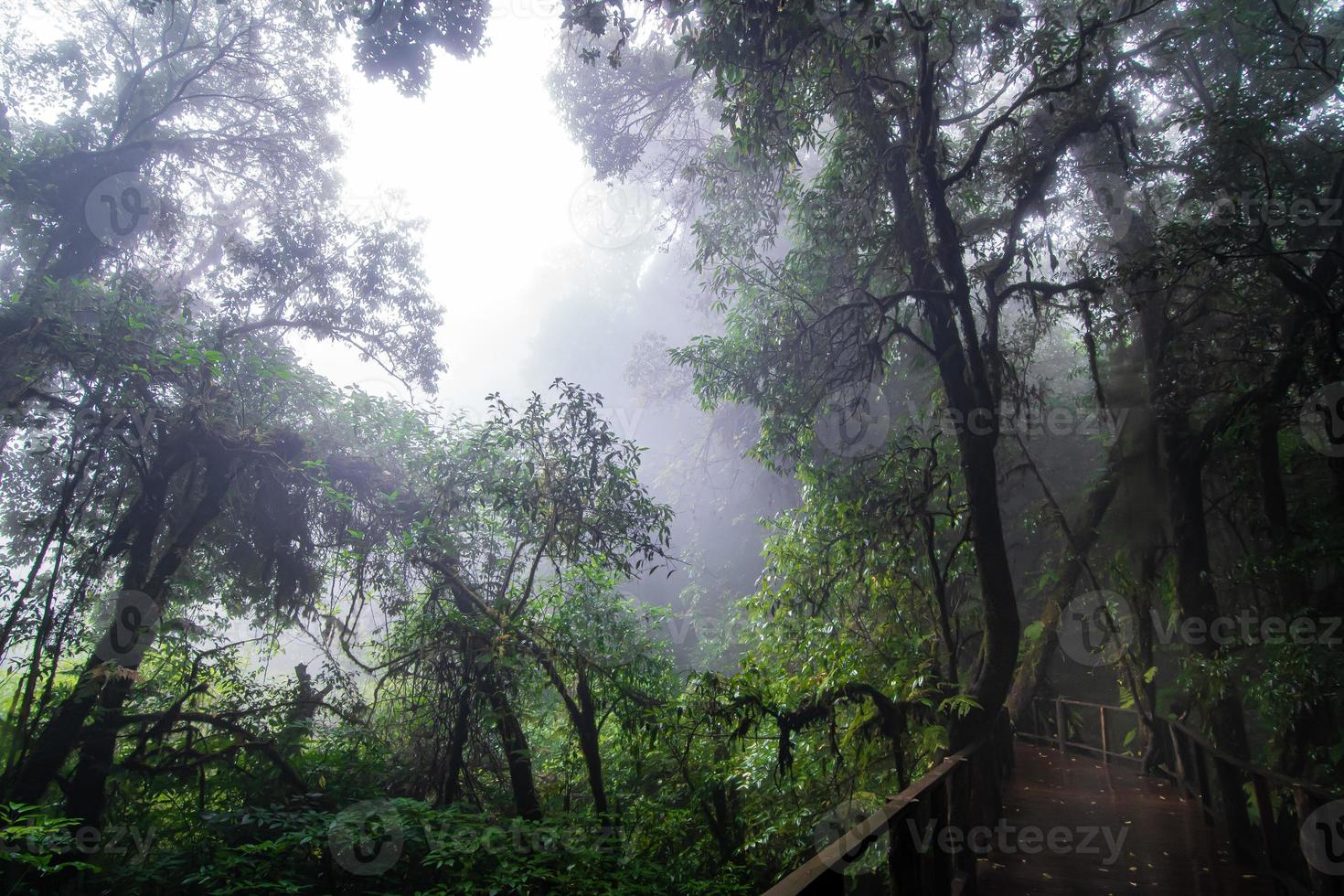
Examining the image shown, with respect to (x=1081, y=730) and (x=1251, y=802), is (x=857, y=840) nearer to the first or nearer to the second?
(x=1251, y=802)

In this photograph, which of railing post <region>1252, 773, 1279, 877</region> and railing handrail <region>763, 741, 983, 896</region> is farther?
railing post <region>1252, 773, 1279, 877</region>

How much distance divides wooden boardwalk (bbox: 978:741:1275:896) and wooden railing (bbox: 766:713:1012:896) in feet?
1.30

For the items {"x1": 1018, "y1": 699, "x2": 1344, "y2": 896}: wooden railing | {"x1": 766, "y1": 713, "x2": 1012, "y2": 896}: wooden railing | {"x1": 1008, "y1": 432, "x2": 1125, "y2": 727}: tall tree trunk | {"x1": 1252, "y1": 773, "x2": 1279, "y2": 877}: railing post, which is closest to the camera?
{"x1": 766, "y1": 713, "x2": 1012, "y2": 896}: wooden railing

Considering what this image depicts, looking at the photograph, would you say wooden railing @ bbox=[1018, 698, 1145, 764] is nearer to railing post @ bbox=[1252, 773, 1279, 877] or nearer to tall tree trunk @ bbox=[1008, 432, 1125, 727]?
tall tree trunk @ bbox=[1008, 432, 1125, 727]

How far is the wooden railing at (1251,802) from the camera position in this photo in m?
3.88

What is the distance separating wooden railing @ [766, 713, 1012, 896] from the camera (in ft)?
6.50

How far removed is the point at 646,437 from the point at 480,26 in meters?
29.3

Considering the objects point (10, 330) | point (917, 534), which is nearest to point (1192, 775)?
point (917, 534)

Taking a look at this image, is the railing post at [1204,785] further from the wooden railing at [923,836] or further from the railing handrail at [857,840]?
the railing handrail at [857,840]

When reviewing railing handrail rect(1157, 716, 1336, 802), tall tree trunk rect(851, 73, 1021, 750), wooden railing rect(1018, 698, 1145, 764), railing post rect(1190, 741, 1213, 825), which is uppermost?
tall tree trunk rect(851, 73, 1021, 750)

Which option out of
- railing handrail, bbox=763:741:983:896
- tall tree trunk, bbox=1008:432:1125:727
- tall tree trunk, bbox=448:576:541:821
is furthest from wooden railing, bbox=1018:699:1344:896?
tall tree trunk, bbox=448:576:541:821

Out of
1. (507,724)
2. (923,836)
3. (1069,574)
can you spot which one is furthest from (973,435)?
(507,724)

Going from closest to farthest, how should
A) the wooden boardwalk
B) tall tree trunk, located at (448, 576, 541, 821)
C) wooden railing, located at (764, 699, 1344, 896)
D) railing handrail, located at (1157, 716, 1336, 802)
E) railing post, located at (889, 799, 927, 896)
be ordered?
wooden railing, located at (764, 699, 1344, 896), railing post, located at (889, 799, 927, 896), railing handrail, located at (1157, 716, 1336, 802), the wooden boardwalk, tall tree trunk, located at (448, 576, 541, 821)

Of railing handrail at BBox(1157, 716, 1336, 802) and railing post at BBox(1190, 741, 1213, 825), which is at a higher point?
railing handrail at BBox(1157, 716, 1336, 802)
